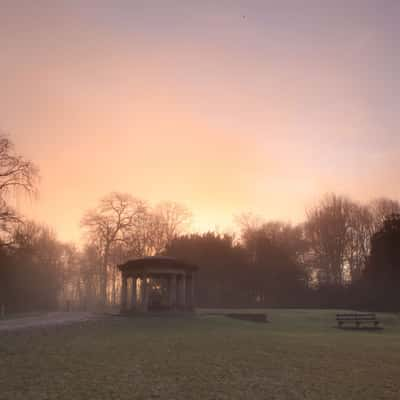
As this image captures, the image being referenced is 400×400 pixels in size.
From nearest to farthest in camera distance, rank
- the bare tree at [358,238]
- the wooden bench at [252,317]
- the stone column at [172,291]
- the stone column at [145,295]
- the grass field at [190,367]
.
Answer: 1. the grass field at [190,367]
2. the wooden bench at [252,317]
3. the stone column at [145,295]
4. the stone column at [172,291]
5. the bare tree at [358,238]

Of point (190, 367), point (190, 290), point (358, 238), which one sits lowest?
point (190, 367)

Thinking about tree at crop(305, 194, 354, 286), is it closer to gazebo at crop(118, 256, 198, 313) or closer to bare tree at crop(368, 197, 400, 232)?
bare tree at crop(368, 197, 400, 232)

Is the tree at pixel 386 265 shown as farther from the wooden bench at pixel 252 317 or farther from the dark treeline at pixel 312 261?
the wooden bench at pixel 252 317

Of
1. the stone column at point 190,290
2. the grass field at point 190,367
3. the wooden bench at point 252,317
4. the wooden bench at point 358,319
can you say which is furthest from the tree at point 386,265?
the grass field at point 190,367

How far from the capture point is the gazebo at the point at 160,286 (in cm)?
3075

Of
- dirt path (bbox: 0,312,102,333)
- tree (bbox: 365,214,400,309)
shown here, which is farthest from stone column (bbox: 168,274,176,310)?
tree (bbox: 365,214,400,309)

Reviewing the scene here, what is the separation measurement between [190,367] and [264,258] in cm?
4762

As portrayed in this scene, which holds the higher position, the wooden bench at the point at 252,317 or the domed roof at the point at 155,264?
the domed roof at the point at 155,264

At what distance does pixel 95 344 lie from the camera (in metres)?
15.4

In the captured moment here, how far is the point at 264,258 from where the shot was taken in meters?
57.5

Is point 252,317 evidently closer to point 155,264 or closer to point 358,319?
point 358,319

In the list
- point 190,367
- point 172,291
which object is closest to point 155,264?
point 172,291

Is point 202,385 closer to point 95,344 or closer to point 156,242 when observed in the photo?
point 95,344

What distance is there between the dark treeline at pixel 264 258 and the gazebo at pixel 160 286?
18.0 m
